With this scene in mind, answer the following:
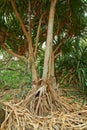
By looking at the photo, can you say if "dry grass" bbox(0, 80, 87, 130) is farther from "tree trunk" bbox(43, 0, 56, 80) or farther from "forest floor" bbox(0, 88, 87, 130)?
"tree trunk" bbox(43, 0, 56, 80)

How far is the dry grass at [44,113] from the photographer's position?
2.91 m

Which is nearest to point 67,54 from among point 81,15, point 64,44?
point 64,44

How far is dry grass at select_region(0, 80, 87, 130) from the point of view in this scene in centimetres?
291

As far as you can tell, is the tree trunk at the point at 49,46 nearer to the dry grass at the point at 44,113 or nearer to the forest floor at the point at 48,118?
the dry grass at the point at 44,113

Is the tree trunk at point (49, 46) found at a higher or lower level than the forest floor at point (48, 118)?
higher

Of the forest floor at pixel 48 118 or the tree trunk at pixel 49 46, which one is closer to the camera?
the forest floor at pixel 48 118

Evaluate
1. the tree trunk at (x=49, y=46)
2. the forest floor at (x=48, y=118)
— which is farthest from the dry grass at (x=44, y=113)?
the tree trunk at (x=49, y=46)

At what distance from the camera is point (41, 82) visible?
3.33m

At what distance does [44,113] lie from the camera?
3188mm

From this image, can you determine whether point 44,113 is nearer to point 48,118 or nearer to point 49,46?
point 48,118

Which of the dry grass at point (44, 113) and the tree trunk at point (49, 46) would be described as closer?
the dry grass at point (44, 113)

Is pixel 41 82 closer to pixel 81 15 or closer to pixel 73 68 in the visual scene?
pixel 73 68

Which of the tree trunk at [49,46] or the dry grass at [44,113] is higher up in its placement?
the tree trunk at [49,46]

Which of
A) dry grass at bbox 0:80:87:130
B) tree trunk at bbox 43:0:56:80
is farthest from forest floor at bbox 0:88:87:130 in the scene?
tree trunk at bbox 43:0:56:80
